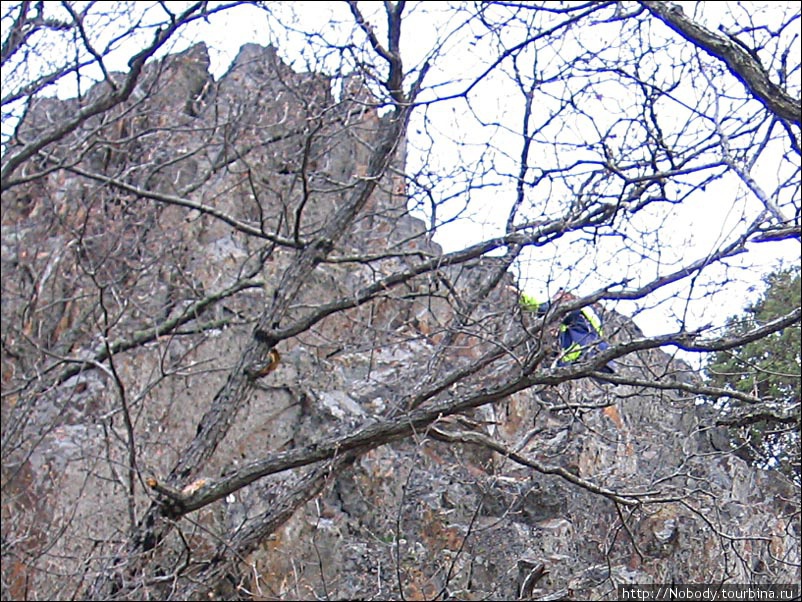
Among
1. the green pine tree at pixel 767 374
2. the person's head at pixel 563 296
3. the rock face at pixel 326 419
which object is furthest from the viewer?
the person's head at pixel 563 296

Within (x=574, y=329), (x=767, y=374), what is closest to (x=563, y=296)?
(x=574, y=329)

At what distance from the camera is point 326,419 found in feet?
24.1

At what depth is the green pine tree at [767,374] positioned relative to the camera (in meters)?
4.14

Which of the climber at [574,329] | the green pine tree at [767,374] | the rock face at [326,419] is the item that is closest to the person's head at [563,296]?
the climber at [574,329]

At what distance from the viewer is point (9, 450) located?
284 inches

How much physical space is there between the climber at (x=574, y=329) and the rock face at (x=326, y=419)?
91mm

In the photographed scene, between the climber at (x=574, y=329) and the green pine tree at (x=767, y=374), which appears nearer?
the green pine tree at (x=767, y=374)

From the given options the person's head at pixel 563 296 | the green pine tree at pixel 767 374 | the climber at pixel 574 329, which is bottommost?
the green pine tree at pixel 767 374

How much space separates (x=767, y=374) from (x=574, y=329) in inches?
39.2

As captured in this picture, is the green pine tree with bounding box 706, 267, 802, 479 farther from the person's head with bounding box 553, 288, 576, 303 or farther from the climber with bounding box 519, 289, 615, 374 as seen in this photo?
the person's head with bounding box 553, 288, 576, 303

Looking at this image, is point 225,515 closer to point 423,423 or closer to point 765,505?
point 423,423

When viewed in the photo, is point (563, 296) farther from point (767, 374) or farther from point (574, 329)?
point (767, 374)

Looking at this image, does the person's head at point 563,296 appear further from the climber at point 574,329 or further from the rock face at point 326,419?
the rock face at point 326,419

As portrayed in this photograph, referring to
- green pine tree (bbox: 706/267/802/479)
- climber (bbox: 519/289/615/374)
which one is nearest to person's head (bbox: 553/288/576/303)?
climber (bbox: 519/289/615/374)
